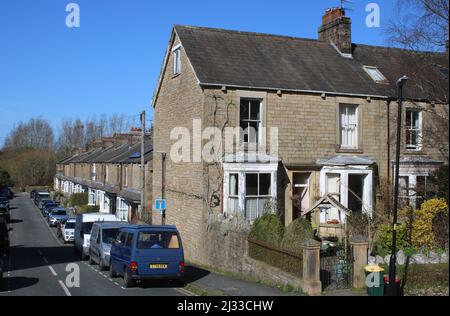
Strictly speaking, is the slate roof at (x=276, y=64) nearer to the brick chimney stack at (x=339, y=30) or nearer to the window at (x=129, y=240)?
the brick chimney stack at (x=339, y=30)

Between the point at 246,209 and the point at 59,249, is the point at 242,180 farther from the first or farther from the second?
the point at 59,249

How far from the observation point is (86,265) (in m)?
23.1

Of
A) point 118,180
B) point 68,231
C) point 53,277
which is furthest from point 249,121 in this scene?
point 118,180

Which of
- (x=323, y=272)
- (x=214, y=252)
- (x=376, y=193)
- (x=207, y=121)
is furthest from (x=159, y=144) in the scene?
(x=323, y=272)

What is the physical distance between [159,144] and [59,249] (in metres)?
9.19

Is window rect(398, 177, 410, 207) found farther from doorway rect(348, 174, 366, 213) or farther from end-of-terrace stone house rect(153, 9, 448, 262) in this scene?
doorway rect(348, 174, 366, 213)

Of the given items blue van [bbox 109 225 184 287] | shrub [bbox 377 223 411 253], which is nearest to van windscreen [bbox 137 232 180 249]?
blue van [bbox 109 225 184 287]

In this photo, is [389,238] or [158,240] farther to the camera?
[389,238]

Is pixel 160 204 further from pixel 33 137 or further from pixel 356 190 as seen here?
pixel 33 137

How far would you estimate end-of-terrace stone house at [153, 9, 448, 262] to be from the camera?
74.8ft

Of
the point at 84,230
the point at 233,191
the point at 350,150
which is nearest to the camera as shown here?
the point at 233,191

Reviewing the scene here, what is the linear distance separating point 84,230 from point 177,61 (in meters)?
9.72

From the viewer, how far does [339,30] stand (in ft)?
93.3

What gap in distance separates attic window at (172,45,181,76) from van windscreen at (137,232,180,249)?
11180 mm
